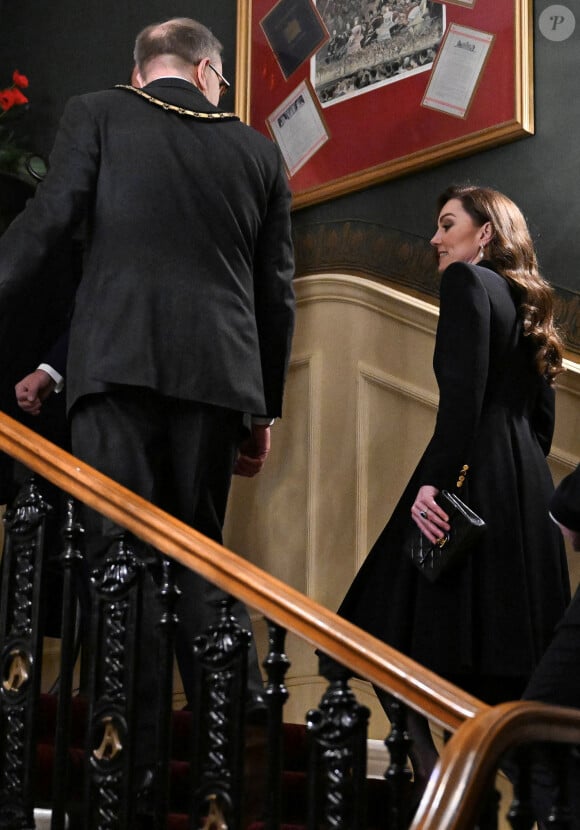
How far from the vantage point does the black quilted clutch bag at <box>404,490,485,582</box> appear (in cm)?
300

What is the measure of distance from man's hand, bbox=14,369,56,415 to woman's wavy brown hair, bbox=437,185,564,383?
1.23 metres

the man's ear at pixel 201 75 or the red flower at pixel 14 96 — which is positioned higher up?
the red flower at pixel 14 96

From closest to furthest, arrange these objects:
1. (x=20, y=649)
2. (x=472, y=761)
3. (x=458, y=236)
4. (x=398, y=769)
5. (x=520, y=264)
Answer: (x=472, y=761) → (x=398, y=769) → (x=20, y=649) → (x=520, y=264) → (x=458, y=236)

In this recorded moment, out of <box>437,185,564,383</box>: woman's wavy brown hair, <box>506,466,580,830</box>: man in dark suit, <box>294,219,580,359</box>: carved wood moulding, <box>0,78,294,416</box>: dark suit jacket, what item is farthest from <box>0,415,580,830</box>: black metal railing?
<box>294,219,580,359</box>: carved wood moulding

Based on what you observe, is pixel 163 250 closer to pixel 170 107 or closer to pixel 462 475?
pixel 170 107

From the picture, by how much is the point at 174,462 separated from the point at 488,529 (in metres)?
0.83

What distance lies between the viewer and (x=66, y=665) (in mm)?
2279

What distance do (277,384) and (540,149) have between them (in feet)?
4.75

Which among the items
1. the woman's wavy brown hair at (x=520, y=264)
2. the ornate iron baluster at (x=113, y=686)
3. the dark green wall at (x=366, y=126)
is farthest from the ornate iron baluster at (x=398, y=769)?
the dark green wall at (x=366, y=126)

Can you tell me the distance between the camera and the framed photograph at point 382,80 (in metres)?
4.09

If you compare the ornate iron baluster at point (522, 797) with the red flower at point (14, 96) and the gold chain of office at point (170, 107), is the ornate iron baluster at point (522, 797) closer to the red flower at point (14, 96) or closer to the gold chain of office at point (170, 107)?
the gold chain of office at point (170, 107)

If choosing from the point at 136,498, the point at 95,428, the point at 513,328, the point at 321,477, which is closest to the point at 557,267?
the point at 513,328

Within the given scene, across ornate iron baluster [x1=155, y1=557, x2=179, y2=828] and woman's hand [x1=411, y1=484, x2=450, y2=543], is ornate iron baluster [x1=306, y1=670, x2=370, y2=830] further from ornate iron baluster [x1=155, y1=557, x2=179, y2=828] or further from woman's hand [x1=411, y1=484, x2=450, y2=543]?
woman's hand [x1=411, y1=484, x2=450, y2=543]

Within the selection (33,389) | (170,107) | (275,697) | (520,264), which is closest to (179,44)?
(170,107)
